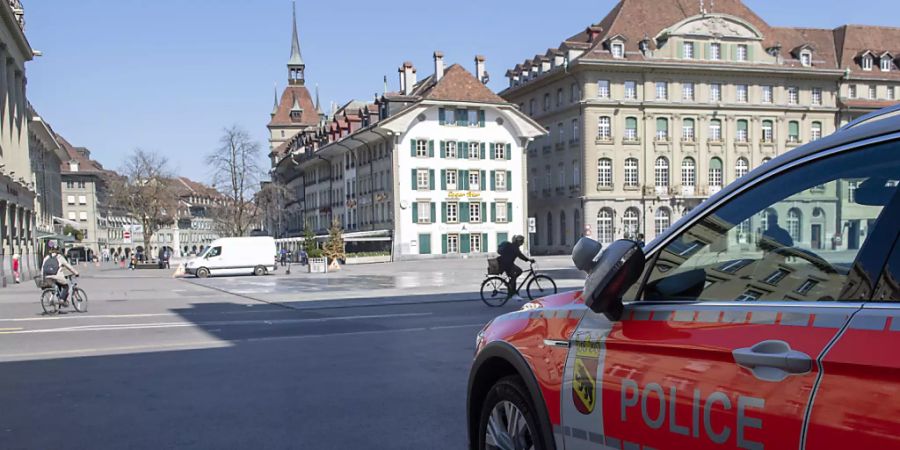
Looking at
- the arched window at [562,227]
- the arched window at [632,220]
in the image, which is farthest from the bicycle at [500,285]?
the arched window at [562,227]

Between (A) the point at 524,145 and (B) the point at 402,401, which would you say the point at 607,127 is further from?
(B) the point at 402,401

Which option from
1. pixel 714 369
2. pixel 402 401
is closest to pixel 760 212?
pixel 714 369

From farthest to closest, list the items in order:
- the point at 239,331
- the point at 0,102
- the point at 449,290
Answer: the point at 0,102 < the point at 449,290 < the point at 239,331

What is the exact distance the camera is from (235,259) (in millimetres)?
42844

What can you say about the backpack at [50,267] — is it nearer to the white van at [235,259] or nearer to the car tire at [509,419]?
the car tire at [509,419]

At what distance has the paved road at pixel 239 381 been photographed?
6.29 meters

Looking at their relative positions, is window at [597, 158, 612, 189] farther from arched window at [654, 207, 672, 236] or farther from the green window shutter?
the green window shutter

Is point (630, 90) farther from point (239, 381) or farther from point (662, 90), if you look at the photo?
point (239, 381)

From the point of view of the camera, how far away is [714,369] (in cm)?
240

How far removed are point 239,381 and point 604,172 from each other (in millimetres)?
61512

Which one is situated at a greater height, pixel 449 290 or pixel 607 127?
pixel 607 127

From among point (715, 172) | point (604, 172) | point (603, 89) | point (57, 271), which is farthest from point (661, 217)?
point (57, 271)

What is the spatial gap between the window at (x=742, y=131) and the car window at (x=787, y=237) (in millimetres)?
71055

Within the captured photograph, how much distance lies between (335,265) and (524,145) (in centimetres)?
2555
